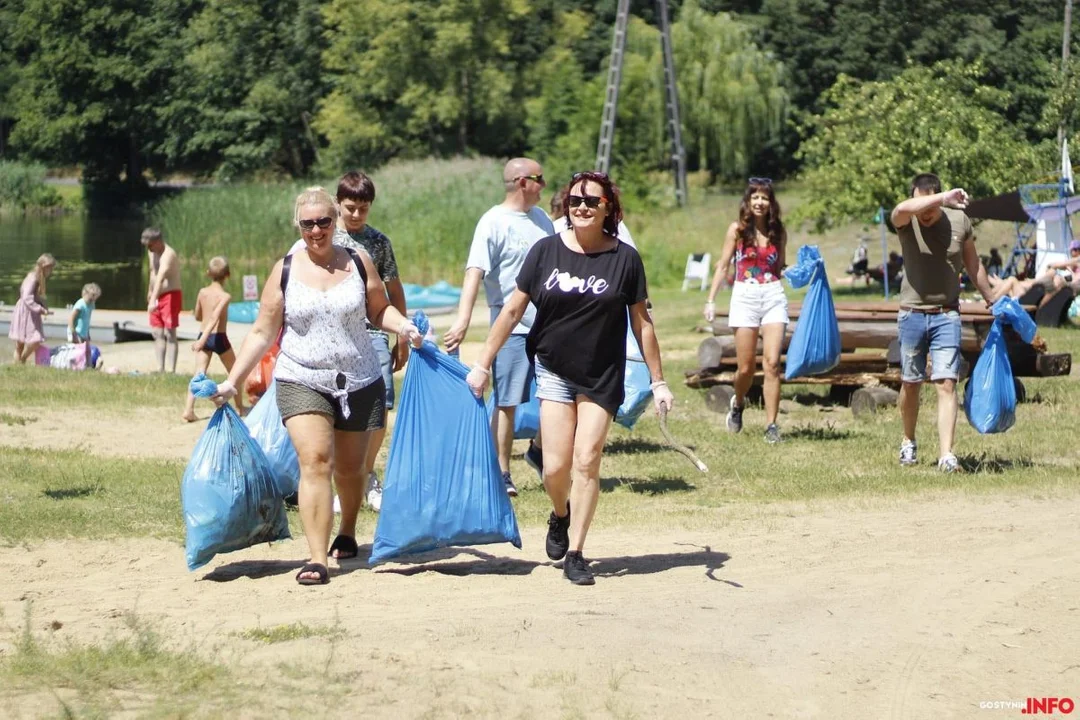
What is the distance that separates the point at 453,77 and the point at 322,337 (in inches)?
1905

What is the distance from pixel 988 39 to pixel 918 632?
4642cm

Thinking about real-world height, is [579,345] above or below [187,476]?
above

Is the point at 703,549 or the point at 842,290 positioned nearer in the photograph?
the point at 703,549

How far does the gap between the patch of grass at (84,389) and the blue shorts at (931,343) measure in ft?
20.9

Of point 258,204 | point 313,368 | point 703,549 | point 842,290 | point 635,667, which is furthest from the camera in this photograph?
point 258,204

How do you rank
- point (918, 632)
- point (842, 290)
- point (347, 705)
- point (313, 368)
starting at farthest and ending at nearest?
point (842, 290)
point (313, 368)
point (918, 632)
point (347, 705)

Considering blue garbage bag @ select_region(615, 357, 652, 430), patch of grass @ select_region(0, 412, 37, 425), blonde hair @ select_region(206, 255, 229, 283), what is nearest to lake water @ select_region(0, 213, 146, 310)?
blonde hair @ select_region(206, 255, 229, 283)

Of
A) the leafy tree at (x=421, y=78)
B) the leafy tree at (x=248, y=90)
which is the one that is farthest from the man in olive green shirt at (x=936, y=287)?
the leafy tree at (x=421, y=78)

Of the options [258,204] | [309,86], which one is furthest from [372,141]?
[258,204]

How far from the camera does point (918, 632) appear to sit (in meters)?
5.69

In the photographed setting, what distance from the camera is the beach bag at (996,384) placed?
29.3 feet

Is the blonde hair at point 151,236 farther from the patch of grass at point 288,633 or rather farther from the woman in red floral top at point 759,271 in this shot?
the patch of grass at point 288,633

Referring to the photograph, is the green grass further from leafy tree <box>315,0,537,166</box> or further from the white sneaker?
leafy tree <box>315,0,537,166</box>

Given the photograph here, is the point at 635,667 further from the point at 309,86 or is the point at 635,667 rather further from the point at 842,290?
the point at 309,86
